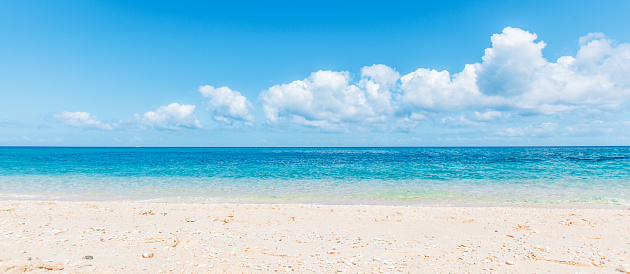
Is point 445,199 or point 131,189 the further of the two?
point 131,189

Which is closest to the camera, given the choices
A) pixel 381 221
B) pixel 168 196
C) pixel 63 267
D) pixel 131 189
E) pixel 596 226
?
pixel 63 267

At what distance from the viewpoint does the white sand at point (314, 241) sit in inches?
250

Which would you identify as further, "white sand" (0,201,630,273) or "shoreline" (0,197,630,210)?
"shoreline" (0,197,630,210)

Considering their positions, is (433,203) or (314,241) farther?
(433,203)

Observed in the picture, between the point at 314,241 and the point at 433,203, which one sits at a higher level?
the point at 314,241

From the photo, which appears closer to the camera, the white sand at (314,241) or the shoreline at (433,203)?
the white sand at (314,241)

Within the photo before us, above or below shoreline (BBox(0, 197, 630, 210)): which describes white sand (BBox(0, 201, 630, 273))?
above

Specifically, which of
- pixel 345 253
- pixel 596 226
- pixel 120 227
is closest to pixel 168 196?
pixel 120 227

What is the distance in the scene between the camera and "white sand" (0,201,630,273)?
6.35 meters

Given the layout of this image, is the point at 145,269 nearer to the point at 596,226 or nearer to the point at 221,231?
the point at 221,231

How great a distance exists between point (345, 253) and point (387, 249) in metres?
1.05

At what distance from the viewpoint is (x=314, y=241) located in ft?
26.7

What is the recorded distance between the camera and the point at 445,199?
54.3ft

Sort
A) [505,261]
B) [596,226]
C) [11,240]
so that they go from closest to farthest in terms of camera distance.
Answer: [505,261]
[11,240]
[596,226]
